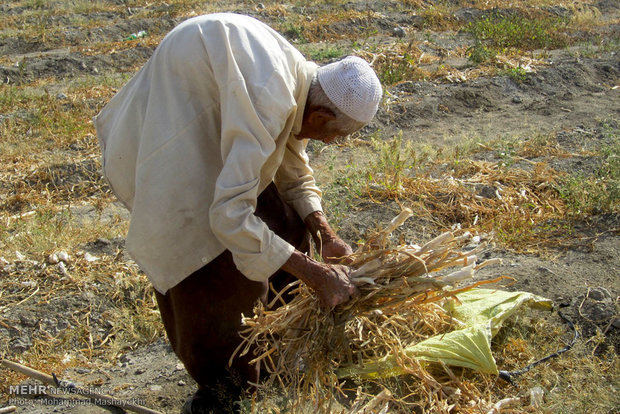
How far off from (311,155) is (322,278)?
163 inches

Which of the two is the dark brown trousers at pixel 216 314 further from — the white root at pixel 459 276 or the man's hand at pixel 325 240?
the white root at pixel 459 276

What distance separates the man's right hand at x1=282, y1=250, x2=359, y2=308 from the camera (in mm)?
2248

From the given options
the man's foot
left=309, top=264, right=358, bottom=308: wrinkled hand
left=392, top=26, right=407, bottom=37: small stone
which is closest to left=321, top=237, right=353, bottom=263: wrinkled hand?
left=309, top=264, right=358, bottom=308: wrinkled hand

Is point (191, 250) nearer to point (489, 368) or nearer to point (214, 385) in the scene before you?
point (214, 385)

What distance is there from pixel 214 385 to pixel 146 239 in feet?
2.64

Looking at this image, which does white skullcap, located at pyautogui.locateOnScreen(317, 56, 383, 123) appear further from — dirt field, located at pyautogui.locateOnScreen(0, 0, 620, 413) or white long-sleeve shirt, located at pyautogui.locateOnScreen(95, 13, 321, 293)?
dirt field, located at pyautogui.locateOnScreen(0, 0, 620, 413)

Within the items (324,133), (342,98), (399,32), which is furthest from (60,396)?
(399,32)

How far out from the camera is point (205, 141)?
7.47 ft

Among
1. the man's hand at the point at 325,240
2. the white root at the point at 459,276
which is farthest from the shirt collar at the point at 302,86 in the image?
the white root at the point at 459,276

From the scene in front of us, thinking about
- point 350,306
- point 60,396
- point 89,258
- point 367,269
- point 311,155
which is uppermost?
point 367,269

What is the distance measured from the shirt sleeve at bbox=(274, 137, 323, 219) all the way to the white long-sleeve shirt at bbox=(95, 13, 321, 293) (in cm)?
48

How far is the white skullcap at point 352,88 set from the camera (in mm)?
2281

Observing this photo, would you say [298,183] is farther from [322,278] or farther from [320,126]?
[322,278]

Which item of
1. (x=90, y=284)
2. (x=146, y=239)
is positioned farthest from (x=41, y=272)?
(x=146, y=239)
